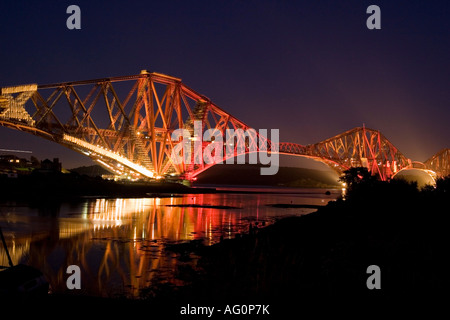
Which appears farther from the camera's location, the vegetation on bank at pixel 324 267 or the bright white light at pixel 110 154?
the bright white light at pixel 110 154

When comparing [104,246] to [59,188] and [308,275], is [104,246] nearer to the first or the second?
[308,275]

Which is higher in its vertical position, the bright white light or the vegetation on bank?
the bright white light

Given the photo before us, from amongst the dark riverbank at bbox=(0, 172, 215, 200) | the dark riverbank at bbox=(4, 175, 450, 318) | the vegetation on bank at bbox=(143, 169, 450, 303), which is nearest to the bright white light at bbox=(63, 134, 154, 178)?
the dark riverbank at bbox=(0, 172, 215, 200)

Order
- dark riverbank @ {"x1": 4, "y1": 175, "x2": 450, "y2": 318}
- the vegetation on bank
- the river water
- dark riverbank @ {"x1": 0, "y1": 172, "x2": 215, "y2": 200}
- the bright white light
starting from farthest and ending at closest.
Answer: the bright white light, dark riverbank @ {"x1": 0, "y1": 172, "x2": 215, "y2": 200}, the river water, the vegetation on bank, dark riverbank @ {"x1": 4, "y1": 175, "x2": 450, "y2": 318}

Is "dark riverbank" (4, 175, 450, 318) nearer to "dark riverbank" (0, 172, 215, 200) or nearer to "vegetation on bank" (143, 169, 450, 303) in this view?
→ "vegetation on bank" (143, 169, 450, 303)

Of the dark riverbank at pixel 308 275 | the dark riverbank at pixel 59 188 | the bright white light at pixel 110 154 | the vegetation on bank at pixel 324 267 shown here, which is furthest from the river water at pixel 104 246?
the bright white light at pixel 110 154

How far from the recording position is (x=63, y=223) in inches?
770

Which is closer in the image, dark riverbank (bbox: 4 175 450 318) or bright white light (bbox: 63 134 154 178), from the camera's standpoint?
dark riverbank (bbox: 4 175 450 318)

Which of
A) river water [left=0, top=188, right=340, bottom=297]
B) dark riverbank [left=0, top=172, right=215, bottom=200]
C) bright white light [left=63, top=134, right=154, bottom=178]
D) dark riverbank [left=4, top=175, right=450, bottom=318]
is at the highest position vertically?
bright white light [left=63, top=134, right=154, bottom=178]

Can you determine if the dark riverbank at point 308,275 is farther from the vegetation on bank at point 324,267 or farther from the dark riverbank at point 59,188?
the dark riverbank at point 59,188

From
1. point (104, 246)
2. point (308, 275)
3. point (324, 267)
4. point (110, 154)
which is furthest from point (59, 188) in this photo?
point (324, 267)

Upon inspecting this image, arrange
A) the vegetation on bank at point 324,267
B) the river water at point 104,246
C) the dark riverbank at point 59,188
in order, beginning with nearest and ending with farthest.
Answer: the vegetation on bank at point 324,267, the river water at point 104,246, the dark riverbank at point 59,188

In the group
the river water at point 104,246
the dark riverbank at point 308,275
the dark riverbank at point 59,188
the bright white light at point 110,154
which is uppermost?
the bright white light at point 110,154
